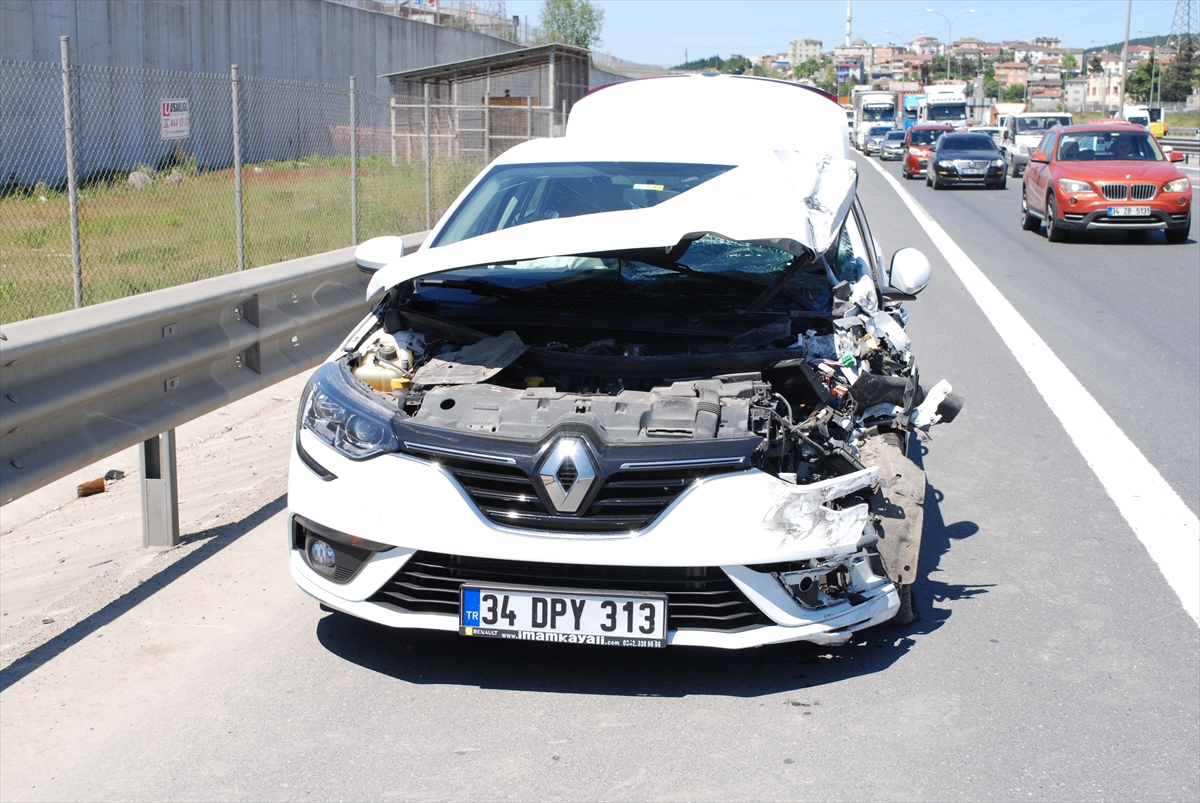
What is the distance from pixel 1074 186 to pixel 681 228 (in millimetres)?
15853

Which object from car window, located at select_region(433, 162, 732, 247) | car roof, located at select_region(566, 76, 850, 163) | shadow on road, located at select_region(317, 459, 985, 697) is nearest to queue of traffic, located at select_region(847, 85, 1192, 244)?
car roof, located at select_region(566, 76, 850, 163)

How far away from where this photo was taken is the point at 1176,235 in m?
18.7

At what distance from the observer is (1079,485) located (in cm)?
641

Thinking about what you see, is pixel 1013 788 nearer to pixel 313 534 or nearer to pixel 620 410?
pixel 620 410

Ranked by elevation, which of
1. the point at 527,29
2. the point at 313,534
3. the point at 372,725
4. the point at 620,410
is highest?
the point at 527,29

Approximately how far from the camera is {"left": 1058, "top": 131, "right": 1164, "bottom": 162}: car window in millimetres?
19641

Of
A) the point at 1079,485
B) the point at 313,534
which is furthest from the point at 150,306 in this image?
the point at 1079,485

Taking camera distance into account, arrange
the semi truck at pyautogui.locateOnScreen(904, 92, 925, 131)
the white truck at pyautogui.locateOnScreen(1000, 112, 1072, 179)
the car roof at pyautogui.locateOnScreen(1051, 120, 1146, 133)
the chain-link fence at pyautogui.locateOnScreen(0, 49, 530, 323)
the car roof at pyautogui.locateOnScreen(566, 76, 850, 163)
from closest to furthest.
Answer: the car roof at pyautogui.locateOnScreen(566, 76, 850, 163) → the chain-link fence at pyautogui.locateOnScreen(0, 49, 530, 323) → the car roof at pyautogui.locateOnScreen(1051, 120, 1146, 133) → the white truck at pyautogui.locateOnScreen(1000, 112, 1072, 179) → the semi truck at pyautogui.locateOnScreen(904, 92, 925, 131)

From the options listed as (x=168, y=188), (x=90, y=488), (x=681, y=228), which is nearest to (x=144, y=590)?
(x=90, y=488)

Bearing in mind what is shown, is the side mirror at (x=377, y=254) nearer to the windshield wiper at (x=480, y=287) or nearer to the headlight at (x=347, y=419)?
the windshield wiper at (x=480, y=287)

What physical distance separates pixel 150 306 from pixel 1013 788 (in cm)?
378

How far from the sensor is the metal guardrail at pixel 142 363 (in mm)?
4355

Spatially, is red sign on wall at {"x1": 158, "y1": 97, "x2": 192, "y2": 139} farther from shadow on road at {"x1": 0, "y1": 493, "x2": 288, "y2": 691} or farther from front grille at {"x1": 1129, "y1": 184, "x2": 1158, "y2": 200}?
front grille at {"x1": 1129, "y1": 184, "x2": 1158, "y2": 200}

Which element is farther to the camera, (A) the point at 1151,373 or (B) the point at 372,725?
(A) the point at 1151,373
